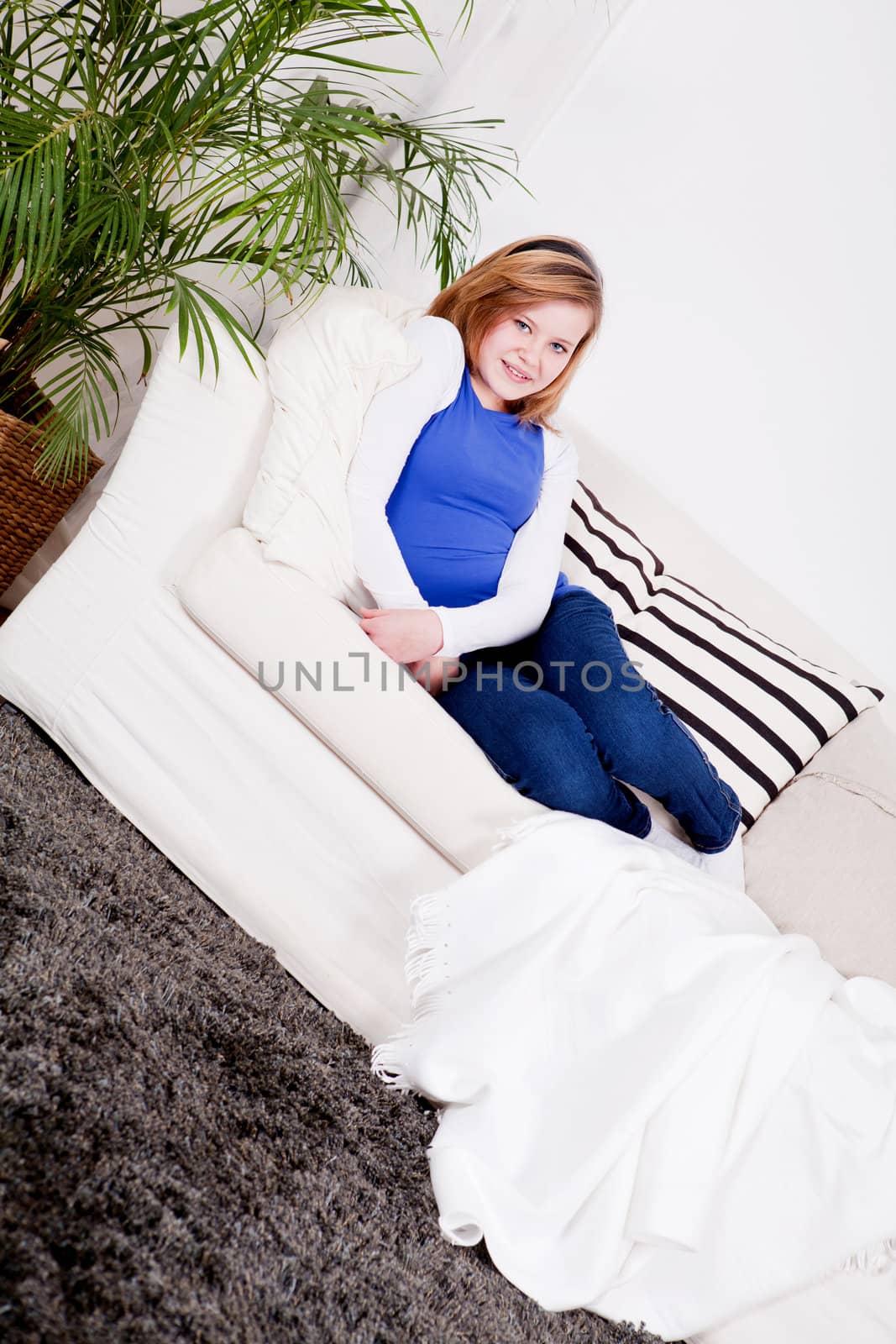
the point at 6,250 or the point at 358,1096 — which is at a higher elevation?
the point at 6,250

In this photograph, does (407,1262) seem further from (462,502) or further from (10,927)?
(462,502)

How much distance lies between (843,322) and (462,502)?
1.21 meters

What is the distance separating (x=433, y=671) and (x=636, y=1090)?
697 mm

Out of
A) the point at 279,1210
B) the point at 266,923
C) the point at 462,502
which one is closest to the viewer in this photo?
the point at 279,1210

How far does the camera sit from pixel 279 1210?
36.2 inches

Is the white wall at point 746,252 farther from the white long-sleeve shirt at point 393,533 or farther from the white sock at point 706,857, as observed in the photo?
the white sock at point 706,857

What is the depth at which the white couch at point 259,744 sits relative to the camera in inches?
50.0

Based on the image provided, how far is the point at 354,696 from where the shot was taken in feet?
4.18

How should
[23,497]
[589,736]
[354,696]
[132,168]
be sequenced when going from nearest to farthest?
1. [354,696]
2. [589,736]
3. [132,168]
4. [23,497]

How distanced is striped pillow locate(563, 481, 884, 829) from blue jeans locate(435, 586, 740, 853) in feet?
0.64

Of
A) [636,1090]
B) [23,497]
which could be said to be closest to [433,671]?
[636,1090]

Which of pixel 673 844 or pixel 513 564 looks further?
pixel 513 564

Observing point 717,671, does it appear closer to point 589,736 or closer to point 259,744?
point 589,736

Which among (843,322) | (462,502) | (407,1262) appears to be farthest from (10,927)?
(843,322)
